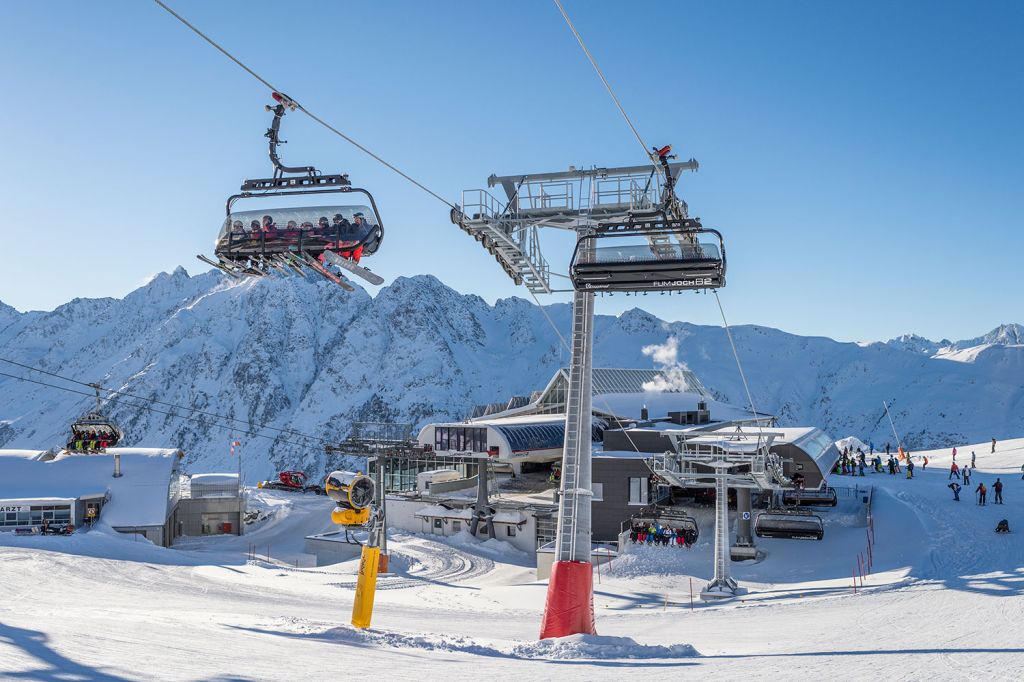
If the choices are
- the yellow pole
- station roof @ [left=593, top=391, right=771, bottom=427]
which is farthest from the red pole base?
station roof @ [left=593, top=391, right=771, bottom=427]

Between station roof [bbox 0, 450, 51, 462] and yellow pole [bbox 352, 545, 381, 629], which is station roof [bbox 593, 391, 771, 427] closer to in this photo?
station roof [bbox 0, 450, 51, 462]

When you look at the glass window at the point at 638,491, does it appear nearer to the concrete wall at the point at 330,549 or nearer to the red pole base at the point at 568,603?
the concrete wall at the point at 330,549

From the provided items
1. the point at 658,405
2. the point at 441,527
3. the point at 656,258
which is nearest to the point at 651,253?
the point at 656,258

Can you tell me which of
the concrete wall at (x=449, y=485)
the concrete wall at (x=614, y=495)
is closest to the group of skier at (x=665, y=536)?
the concrete wall at (x=614, y=495)

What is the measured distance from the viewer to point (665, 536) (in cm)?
3005

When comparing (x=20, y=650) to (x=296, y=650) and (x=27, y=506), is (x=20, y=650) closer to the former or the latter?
(x=296, y=650)

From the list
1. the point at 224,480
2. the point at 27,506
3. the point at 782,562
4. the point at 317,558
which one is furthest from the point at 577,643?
the point at 224,480

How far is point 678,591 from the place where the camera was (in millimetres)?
24844

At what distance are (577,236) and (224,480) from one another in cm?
4088

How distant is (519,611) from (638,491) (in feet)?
44.1

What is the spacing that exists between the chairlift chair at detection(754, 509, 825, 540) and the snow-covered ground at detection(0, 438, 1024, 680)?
44cm

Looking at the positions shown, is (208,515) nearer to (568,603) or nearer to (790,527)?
(790,527)

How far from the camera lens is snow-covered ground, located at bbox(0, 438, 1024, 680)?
10867 millimetres

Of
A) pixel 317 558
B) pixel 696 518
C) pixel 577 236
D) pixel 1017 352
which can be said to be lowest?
pixel 317 558
